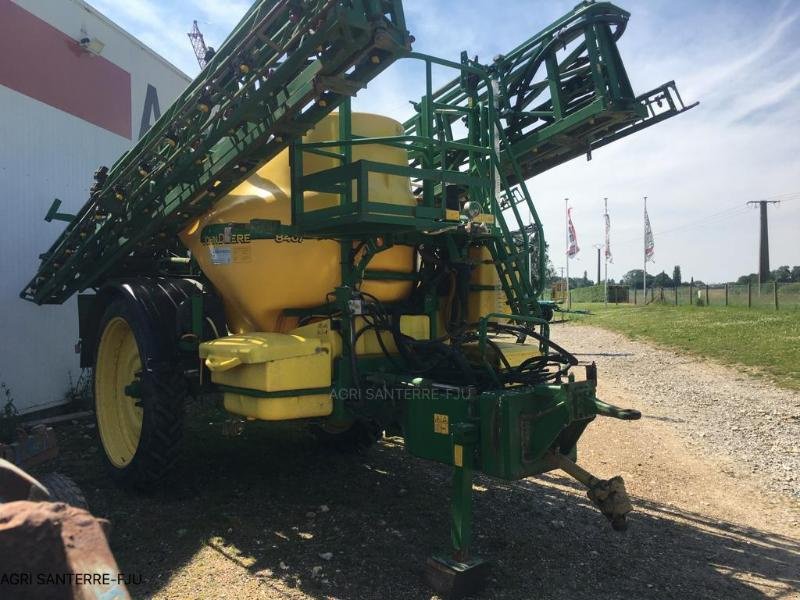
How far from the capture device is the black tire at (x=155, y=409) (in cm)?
444

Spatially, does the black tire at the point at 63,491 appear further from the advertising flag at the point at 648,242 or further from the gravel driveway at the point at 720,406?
the advertising flag at the point at 648,242

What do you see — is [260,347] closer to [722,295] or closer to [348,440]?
[348,440]

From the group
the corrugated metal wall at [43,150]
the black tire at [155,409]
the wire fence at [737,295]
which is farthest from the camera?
the wire fence at [737,295]

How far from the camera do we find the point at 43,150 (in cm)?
730

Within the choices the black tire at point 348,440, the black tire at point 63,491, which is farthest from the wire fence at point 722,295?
the black tire at point 63,491

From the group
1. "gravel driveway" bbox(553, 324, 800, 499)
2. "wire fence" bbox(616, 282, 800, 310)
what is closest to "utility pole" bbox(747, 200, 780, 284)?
"wire fence" bbox(616, 282, 800, 310)

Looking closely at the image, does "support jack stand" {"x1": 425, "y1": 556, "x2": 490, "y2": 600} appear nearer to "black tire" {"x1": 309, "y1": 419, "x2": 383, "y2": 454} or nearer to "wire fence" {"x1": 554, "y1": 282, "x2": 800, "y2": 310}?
"black tire" {"x1": 309, "y1": 419, "x2": 383, "y2": 454}

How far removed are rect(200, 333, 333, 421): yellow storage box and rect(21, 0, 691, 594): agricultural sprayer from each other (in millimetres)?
14

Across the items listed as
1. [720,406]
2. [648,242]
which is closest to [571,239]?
[648,242]

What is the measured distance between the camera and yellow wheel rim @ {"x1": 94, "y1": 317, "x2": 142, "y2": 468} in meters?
5.18

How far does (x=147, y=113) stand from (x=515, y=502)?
305 inches

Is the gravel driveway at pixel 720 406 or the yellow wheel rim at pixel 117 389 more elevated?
the yellow wheel rim at pixel 117 389

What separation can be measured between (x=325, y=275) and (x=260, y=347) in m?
0.84

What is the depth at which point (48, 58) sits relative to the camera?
7.23m
